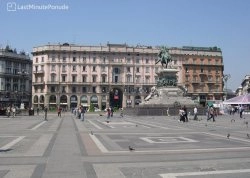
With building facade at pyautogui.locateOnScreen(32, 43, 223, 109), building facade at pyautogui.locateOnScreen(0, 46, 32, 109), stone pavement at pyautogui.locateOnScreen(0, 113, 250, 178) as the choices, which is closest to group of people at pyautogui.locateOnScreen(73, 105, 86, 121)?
stone pavement at pyautogui.locateOnScreen(0, 113, 250, 178)

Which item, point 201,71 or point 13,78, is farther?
point 13,78

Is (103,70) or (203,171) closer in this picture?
(203,171)

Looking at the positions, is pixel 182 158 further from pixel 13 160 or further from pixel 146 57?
pixel 146 57

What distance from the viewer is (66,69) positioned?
420 ft

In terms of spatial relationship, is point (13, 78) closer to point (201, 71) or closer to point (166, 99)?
point (201, 71)

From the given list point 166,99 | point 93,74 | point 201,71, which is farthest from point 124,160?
point 201,71

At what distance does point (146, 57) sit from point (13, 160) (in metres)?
120

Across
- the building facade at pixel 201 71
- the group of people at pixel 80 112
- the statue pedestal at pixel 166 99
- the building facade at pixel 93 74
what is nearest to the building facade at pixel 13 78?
the building facade at pixel 93 74

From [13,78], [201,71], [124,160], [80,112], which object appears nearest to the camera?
[124,160]

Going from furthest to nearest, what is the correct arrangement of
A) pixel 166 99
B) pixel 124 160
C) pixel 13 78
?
pixel 13 78, pixel 166 99, pixel 124 160

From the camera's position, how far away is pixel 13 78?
13888cm

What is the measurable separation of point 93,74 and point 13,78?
28.8 m

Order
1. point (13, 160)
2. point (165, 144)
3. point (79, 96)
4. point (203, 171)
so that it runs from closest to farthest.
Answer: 1. point (203, 171)
2. point (13, 160)
3. point (165, 144)
4. point (79, 96)

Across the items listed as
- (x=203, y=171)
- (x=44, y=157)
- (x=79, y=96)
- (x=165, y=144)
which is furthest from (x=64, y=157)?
(x=79, y=96)
